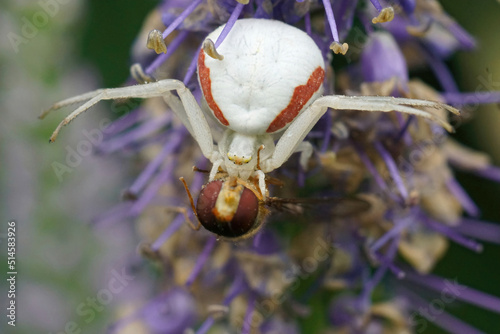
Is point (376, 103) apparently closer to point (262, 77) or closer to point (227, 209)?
point (262, 77)

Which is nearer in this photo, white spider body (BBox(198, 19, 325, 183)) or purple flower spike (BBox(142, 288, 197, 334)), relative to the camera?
white spider body (BBox(198, 19, 325, 183))

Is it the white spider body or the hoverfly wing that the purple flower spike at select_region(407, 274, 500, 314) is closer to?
the hoverfly wing

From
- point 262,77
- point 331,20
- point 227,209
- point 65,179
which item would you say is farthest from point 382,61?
point 65,179

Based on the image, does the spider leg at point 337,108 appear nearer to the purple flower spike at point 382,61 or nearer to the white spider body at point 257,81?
the white spider body at point 257,81

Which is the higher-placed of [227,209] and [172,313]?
[227,209]

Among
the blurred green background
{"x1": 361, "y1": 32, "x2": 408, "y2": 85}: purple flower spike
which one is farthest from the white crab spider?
the blurred green background

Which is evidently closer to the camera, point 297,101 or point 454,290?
point 297,101
